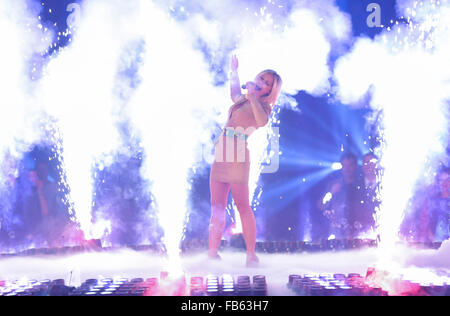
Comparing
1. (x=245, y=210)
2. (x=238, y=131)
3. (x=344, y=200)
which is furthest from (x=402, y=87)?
(x=245, y=210)

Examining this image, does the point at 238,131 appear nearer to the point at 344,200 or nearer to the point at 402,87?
the point at 402,87

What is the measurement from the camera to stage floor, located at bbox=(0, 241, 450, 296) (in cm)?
472

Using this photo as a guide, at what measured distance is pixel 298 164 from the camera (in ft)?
27.0

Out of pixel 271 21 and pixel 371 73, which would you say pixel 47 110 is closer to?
pixel 271 21

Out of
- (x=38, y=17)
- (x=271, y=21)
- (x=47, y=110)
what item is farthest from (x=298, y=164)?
(x=38, y=17)

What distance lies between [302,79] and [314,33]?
734 mm

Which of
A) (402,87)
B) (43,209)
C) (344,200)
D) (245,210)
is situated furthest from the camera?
A: (344,200)

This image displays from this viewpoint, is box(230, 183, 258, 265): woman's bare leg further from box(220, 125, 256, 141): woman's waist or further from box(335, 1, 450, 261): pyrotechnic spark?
box(335, 1, 450, 261): pyrotechnic spark

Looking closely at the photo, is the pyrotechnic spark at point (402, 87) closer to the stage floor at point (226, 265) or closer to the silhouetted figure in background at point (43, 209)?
the stage floor at point (226, 265)

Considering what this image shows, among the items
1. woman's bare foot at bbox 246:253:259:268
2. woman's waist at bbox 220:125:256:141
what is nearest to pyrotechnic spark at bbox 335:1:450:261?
woman's bare foot at bbox 246:253:259:268

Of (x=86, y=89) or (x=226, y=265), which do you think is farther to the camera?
(x=86, y=89)

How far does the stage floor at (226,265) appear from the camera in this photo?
186 inches

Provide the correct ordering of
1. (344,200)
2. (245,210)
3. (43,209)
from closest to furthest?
(245,210) < (43,209) < (344,200)

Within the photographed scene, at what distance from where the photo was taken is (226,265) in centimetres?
498
